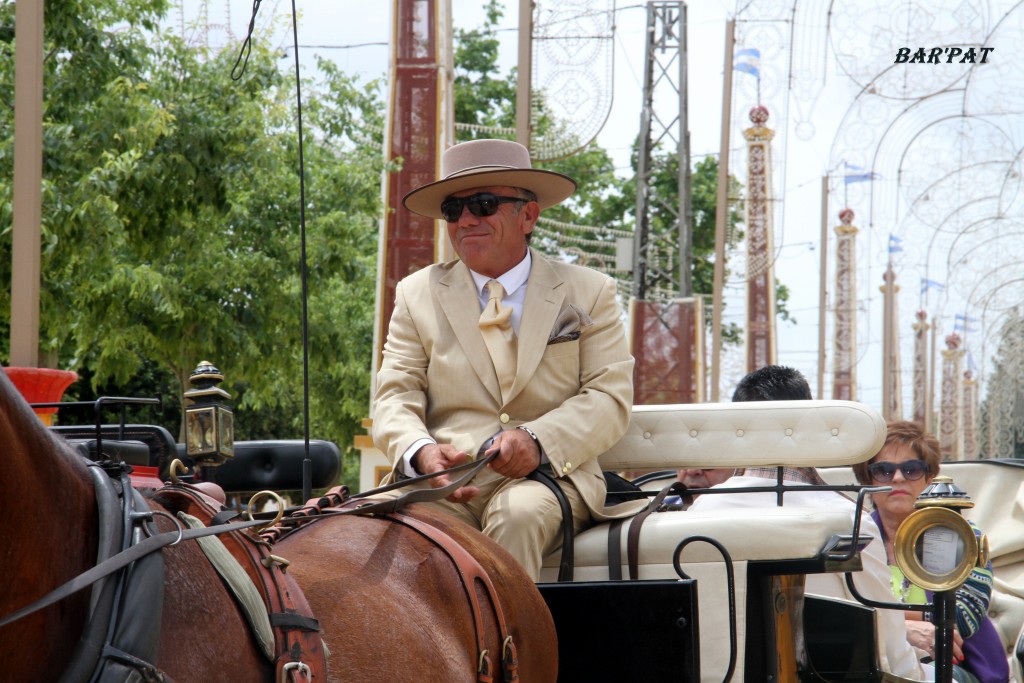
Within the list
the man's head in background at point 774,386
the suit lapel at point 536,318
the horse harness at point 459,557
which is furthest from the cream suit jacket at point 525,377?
the man's head in background at point 774,386

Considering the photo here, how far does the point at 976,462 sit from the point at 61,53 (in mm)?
8008

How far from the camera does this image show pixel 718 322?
1502 cm

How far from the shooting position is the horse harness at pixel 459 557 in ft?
9.33

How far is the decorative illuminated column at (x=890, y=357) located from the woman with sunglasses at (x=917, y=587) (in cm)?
1441

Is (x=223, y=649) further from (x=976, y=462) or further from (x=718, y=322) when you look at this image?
(x=718, y=322)

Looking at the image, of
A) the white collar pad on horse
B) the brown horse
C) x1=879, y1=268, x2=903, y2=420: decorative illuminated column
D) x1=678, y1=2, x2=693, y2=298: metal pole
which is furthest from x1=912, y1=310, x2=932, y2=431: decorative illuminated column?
the white collar pad on horse

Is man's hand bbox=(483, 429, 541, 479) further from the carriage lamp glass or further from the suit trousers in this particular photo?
the carriage lamp glass

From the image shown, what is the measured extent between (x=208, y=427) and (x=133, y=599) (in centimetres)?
101

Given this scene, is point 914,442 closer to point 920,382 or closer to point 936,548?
point 936,548

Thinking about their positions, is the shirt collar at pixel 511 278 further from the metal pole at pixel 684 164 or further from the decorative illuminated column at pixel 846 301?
the decorative illuminated column at pixel 846 301

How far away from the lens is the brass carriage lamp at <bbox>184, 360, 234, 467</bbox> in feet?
9.28

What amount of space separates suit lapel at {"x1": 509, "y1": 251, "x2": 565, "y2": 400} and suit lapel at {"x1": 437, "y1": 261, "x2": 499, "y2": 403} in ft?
0.29

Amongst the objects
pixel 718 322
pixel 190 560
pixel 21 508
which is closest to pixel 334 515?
pixel 190 560

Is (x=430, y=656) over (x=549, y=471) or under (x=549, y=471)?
under
